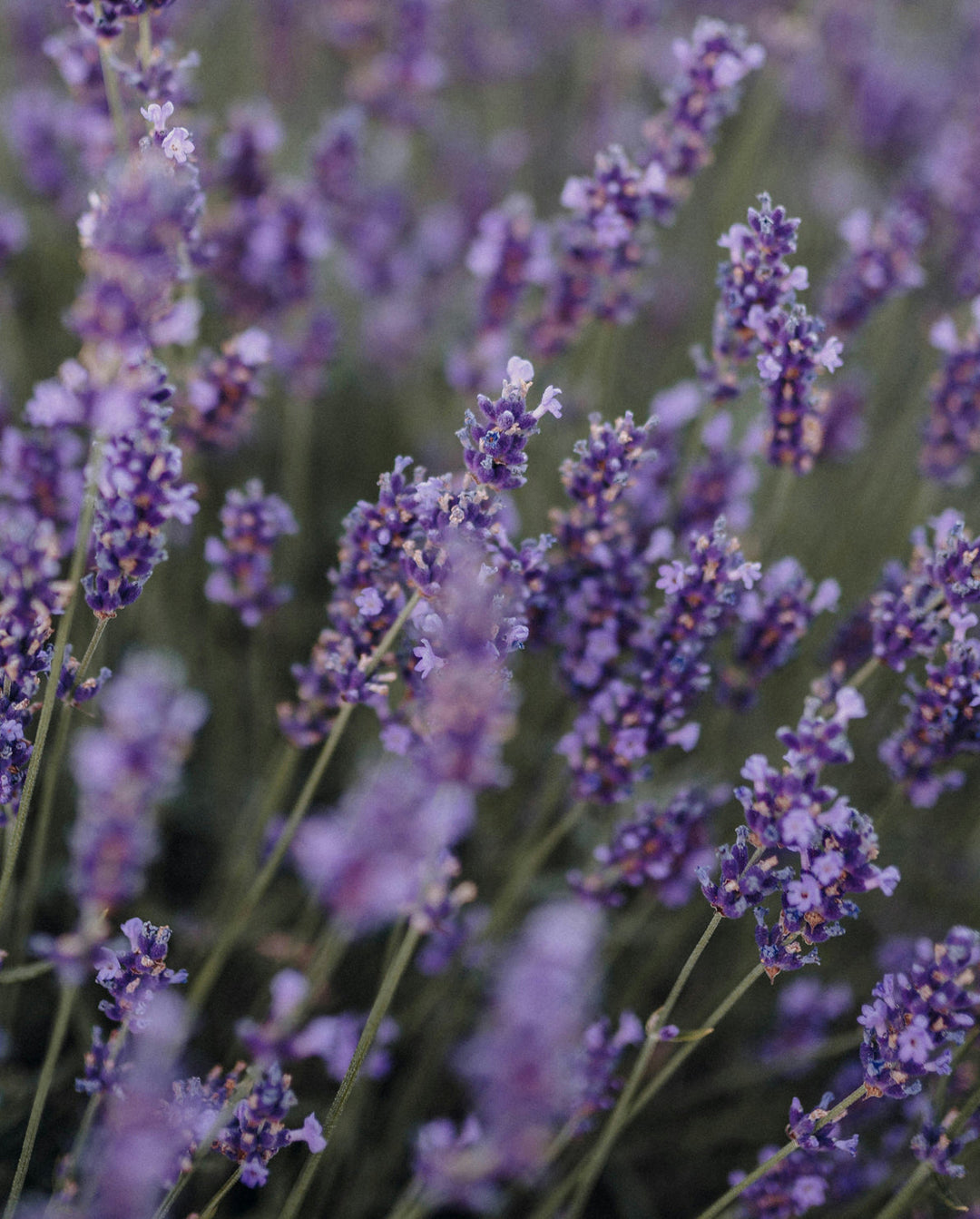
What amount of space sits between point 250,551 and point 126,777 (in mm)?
820

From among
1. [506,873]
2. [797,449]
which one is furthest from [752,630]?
[506,873]

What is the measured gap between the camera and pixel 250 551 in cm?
167

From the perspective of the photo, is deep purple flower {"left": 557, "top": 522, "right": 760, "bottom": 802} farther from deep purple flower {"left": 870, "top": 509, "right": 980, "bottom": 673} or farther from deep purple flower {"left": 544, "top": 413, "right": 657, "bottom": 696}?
deep purple flower {"left": 870, "top": 509, "right": 980, "bottom": 673}

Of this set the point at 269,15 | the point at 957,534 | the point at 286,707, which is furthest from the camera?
the point at 269,15

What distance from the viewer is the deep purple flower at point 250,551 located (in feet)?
5.30

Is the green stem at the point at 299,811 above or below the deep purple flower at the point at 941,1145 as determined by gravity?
above

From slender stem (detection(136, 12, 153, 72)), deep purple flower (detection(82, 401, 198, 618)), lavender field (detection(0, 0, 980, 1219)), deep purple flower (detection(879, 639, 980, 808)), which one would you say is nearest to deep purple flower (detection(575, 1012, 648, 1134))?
lavender field (detection(0, 0, 980, 1219))

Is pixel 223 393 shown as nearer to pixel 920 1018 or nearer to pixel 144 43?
pixel 144 43

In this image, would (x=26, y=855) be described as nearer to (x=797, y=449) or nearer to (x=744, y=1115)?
(x=744, y=1115)

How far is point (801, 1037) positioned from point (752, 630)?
80cm

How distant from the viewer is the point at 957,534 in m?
1.44

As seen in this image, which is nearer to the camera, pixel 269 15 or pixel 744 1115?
pixel 744 1115

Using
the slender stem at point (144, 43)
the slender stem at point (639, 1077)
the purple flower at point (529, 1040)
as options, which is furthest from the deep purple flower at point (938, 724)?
the slender stem at point (144, 43)

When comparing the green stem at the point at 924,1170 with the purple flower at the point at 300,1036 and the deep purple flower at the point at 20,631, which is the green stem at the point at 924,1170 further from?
the deep purple flower at the point at 20,631
